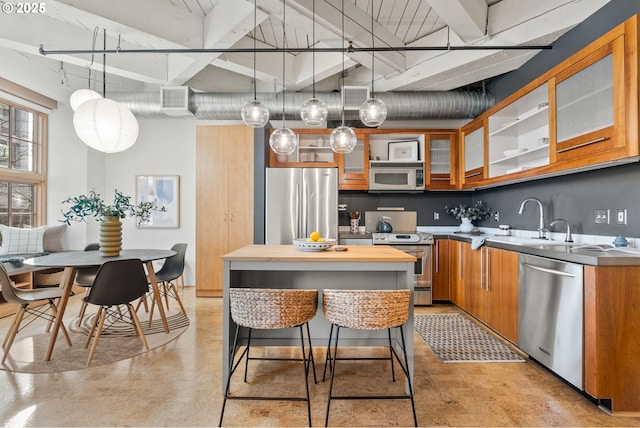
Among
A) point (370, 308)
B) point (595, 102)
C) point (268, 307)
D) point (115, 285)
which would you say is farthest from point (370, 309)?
point (595, 102)

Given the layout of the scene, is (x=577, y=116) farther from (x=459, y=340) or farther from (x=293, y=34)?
(x=293, y=34)

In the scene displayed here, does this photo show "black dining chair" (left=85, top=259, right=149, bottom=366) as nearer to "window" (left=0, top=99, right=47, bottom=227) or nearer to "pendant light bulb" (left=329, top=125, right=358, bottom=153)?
"pendant light bulb" (left=329, top=125, right=358, bottom=153)

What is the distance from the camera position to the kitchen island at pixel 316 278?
209cm

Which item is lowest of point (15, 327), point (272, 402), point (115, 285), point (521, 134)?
point (272, 402)

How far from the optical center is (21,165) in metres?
4.48

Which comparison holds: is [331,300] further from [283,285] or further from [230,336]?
[230,336]

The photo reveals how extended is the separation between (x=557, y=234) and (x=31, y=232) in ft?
20.7

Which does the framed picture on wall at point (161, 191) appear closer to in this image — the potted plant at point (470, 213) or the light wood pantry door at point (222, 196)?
the light wood pantry door at point (222, 196)

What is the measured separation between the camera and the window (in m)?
4.25

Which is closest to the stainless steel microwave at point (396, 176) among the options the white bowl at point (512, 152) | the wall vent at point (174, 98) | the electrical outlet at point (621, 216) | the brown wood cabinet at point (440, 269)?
the brown wood cabinet at point (440, 269)

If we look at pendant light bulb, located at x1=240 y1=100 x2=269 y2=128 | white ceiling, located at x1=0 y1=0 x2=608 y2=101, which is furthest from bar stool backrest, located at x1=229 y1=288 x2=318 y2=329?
white ceiling, located at x1=0 y1=0 x2=608 y2=101

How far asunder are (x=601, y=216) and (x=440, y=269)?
193 centimetres

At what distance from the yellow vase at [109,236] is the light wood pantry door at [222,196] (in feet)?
4.90

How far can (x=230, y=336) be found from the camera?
2260 mm
